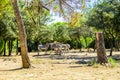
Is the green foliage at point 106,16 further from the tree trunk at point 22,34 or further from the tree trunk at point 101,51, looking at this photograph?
the tree trunk at point 22,34

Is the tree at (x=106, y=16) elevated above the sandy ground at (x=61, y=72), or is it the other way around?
the tree at (x=106, y=16)

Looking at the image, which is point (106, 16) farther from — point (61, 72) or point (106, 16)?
point (61, 72)

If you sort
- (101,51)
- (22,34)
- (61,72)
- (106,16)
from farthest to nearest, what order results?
(106,16), (101,51), (22,34), (61,72)

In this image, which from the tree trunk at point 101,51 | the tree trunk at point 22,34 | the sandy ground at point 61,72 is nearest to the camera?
the sandy ground at point 61,72

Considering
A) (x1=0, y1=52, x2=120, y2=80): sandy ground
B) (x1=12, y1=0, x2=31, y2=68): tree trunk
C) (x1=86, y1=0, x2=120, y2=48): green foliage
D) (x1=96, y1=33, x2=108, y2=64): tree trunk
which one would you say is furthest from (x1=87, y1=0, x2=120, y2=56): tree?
(x1=12, y1=0, x2=31, y2=68): tree trunk

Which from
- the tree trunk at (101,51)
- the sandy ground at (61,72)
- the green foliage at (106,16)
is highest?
the green foliage at (106,16)

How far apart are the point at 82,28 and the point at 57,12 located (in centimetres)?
3591

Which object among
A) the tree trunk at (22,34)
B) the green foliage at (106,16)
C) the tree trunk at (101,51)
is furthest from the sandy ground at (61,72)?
the green foliage at (106,16)

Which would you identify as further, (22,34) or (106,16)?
(106,16)

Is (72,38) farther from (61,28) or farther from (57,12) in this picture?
(57,12)

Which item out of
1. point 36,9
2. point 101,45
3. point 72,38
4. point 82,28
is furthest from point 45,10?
point 72,38

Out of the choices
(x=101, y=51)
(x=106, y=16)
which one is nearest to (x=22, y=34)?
(x=101, y=51)

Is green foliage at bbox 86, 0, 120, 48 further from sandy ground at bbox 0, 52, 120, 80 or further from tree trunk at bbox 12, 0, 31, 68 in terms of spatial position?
tree trunk at bbox 12, 0, 31, 68

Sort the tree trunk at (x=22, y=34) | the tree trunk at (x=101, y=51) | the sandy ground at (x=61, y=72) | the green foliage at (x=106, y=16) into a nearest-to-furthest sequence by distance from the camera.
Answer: the sandy ground at (x=61, y=72) → the tree trunk at (x=22, y=34) → the tree trunk at (x=101, y=51) → the green foliage at (x=106, y=16)
